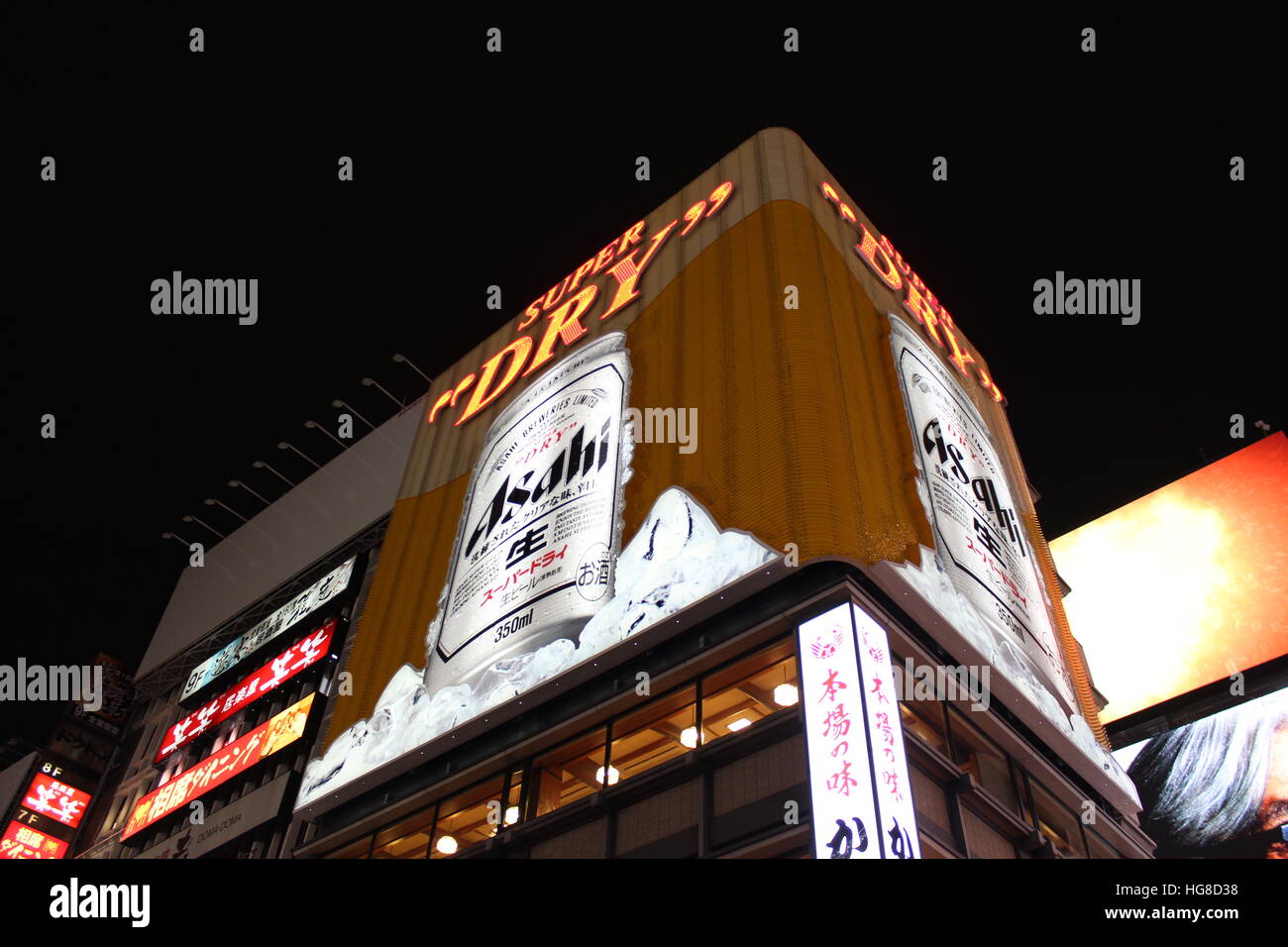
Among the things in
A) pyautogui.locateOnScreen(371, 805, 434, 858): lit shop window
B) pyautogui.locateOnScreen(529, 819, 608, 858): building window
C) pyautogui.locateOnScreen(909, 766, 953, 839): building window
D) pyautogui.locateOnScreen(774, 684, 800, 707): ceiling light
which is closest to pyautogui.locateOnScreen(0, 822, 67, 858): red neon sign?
pyautogui.locateOnScreen(371, 805, 434, 858): lit shop window

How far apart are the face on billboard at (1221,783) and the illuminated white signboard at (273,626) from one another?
76.6 feet

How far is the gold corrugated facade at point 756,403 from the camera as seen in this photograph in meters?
12.0

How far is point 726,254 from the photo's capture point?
17.0m

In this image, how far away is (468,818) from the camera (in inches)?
529

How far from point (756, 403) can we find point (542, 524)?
3.85m

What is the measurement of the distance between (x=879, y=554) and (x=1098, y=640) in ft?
74.4

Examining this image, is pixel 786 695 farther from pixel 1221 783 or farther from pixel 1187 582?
pixel 1187 582

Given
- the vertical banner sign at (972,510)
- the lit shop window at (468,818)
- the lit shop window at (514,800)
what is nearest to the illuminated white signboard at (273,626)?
the lit shop window at (468,818)

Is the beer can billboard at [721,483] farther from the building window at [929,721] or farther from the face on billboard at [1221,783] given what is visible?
the face on billboard at [1221,783]

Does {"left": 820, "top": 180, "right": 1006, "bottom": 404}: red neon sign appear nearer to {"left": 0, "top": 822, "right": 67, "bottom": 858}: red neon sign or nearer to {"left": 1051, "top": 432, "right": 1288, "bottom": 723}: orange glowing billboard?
{"left": 1051, "top": 432, "right": 1288, "bottom": 723}: orange glowing billboard

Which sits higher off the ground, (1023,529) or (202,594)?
(202,594)
